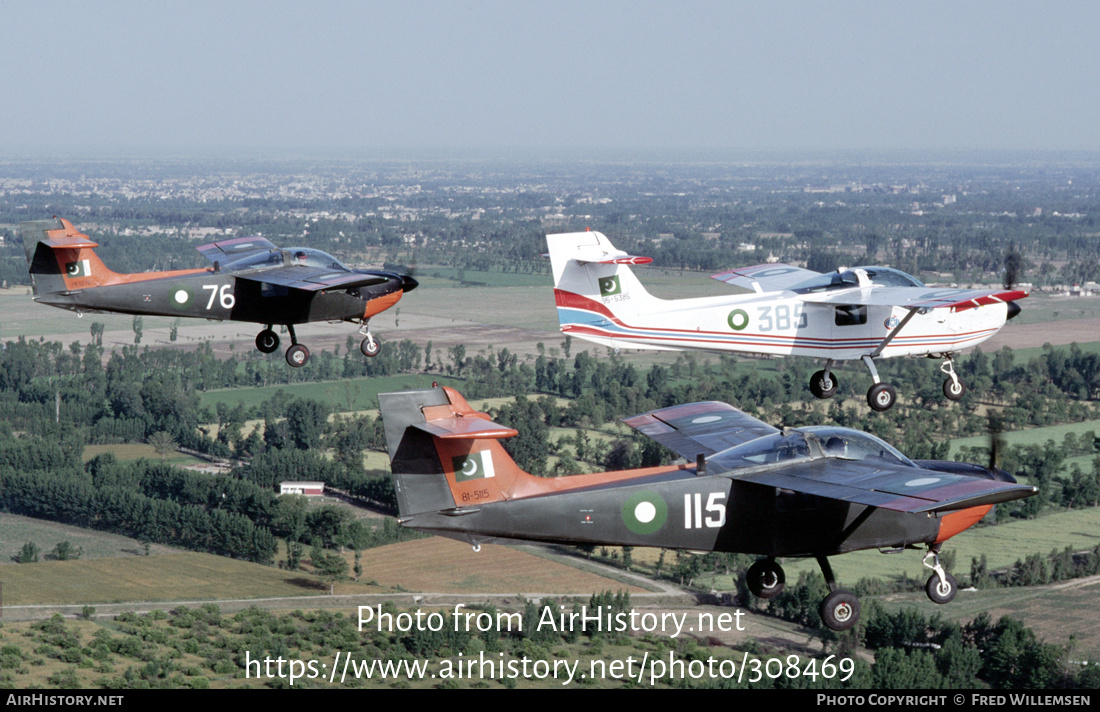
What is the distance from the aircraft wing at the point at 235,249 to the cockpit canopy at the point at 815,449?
13582mm

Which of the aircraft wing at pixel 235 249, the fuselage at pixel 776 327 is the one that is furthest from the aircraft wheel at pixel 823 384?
the aircraft wing at pixel 235 249

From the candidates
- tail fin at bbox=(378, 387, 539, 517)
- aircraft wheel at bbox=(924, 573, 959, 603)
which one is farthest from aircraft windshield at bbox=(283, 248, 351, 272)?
aircraft wheel at bbox=(924, 573, 959, 603)

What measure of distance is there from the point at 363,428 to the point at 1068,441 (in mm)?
58859

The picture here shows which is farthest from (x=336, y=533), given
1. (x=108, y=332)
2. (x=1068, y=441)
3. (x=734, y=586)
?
(x=108, y=332)

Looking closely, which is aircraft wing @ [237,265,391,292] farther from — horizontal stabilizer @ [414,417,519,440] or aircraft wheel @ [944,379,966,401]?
aircraft wheel @ [944,379,966,401]

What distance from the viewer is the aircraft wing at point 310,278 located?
3028 cm

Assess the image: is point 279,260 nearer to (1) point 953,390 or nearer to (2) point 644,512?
(2) point 644,512

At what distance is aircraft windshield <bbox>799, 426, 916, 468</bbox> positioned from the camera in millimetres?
24844

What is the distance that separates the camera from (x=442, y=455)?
24.0 metres

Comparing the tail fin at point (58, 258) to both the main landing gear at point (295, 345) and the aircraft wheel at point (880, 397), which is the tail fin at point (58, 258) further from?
the aircraft wheel at point (880, 397)

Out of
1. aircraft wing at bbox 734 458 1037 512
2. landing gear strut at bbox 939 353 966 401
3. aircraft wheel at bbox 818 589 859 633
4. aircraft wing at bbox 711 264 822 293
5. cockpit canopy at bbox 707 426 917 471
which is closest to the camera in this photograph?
aircraft wing at bbox 734 458 1037 512

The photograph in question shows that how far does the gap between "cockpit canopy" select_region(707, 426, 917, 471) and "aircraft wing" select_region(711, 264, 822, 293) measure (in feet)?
27.6

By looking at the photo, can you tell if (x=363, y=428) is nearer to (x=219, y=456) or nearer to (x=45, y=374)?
(x=219, y=456)

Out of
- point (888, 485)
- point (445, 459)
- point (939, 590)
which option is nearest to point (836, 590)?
point (939, 590)
